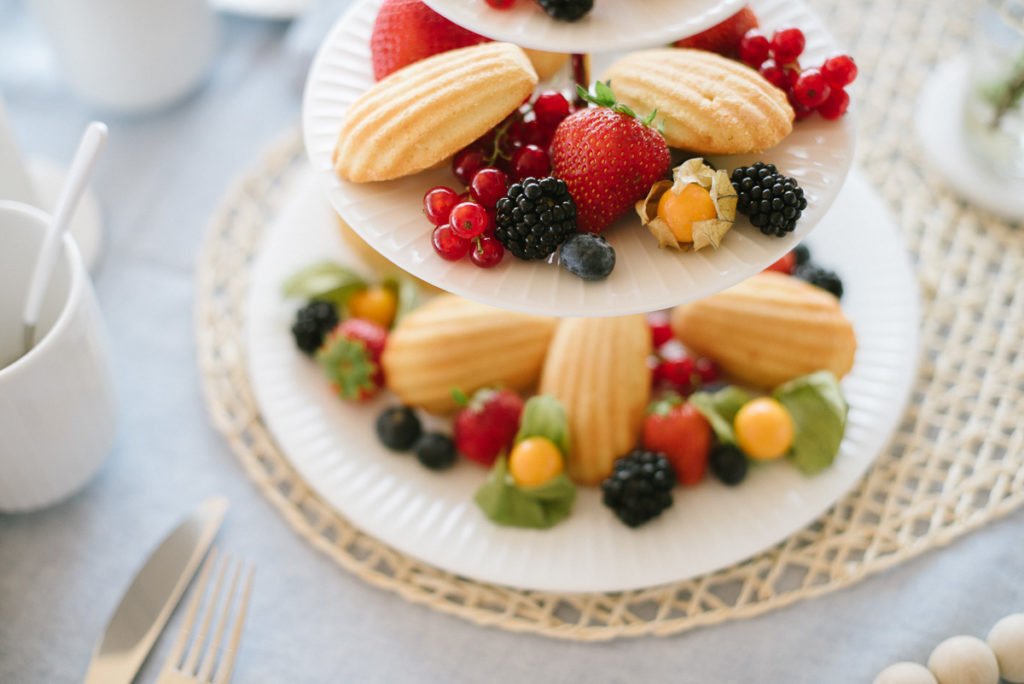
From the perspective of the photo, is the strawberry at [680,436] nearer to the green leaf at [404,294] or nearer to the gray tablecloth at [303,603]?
the gray tablecloth at [303,603]

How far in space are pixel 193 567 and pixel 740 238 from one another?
680 mm

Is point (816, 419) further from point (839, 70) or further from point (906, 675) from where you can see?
point (839, 70)

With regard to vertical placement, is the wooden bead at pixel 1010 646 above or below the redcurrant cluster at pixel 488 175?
below

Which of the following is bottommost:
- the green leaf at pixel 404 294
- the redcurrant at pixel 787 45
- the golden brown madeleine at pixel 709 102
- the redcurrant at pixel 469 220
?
the green leaf at pixel 404 294

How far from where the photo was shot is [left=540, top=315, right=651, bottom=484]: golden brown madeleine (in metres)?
1.06

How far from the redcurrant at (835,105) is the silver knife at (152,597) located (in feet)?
2.58

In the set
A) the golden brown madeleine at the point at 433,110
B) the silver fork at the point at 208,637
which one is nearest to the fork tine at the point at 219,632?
the silver fork at the point at 208,637

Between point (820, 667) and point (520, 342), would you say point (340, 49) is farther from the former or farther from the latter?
point (820, 667)

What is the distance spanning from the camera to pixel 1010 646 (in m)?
0.91

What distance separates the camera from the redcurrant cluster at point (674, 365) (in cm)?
113

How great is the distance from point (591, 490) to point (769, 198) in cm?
42

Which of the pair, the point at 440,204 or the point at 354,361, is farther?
the point at 354,361

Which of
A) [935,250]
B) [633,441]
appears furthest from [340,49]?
[935,250]

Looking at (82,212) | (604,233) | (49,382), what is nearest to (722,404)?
(604,233)
